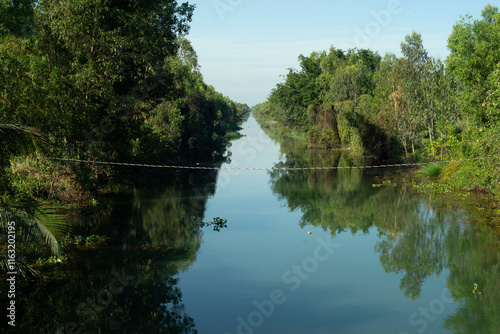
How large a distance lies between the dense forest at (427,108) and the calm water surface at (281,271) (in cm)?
427

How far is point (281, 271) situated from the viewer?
54.9 ft

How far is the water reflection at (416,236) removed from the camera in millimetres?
13391

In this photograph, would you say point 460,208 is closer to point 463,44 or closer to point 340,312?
point 463,44

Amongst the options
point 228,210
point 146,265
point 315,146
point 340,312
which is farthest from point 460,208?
point 315,146

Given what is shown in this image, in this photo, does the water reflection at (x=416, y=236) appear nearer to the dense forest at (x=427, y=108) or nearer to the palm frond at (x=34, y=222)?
the dense forest at (x=427, y=108)

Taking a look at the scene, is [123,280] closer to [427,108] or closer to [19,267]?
[19,267]

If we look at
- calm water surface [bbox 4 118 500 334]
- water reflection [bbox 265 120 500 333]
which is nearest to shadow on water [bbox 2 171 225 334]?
calm water surface [bbox 4 118 500 334]

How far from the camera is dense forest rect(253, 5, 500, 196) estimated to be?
2677 cm

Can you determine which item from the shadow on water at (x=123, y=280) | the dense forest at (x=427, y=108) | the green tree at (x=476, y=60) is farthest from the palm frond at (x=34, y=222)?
the green tree at (x=476, y=60)

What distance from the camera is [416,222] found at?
22.9 m

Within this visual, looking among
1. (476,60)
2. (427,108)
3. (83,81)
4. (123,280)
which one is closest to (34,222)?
(123,280)

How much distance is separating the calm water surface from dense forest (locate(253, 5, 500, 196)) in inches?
168

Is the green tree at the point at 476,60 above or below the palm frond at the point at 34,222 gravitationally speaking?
above

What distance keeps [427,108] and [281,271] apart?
29.8m
